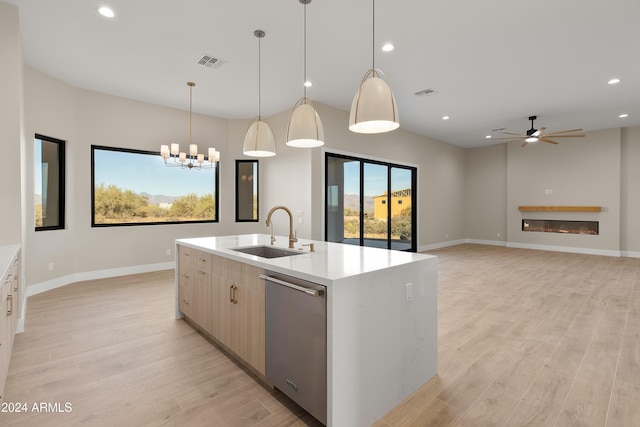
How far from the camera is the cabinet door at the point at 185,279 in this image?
316cm

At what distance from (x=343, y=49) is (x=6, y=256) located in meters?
3.92

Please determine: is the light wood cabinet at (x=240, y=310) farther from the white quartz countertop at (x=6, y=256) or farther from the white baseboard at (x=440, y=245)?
the white baseboard at (x=440, y=245)

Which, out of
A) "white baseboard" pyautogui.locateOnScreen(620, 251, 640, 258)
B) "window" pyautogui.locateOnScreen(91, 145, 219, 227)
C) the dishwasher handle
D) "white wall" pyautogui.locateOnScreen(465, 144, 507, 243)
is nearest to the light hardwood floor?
the dishwasher handle

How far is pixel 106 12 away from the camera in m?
3.04

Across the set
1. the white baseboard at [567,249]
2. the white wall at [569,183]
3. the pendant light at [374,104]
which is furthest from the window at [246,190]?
the white baseboard at [567,249]

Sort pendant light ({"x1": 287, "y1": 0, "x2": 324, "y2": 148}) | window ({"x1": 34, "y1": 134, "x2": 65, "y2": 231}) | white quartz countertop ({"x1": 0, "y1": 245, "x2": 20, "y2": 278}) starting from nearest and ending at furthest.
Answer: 1. white quartz countertop ({"x1": 0, "y1": 245, "x2": 20, "y2": 278})
2. pendant light ({"x1": 287, "y1": 0, "x2": 324, "y2": 148})
3. window ({"x1": 34, "y1": 134, "x2": 65, "y2": 231})

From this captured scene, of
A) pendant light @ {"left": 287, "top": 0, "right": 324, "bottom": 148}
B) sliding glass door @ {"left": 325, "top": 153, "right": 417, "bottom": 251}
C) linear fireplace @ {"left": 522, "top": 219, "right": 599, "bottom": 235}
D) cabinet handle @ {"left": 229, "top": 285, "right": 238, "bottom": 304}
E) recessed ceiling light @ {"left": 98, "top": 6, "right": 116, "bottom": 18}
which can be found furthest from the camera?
linear fireplace @ {"left": 522, "top": 219, "right": 599, "bottom": 235}

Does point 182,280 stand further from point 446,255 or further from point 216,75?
point 446,255

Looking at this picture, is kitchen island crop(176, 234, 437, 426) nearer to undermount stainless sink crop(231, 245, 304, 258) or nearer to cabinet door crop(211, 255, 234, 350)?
cabinet door crop(211, 255, 234, 350)

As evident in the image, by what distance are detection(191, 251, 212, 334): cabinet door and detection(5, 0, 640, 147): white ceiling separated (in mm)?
2440

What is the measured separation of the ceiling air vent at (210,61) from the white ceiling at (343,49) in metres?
0.10

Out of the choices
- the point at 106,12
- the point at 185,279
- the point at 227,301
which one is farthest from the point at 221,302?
the point at 106,12

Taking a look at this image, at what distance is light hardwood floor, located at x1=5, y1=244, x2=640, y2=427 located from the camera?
1880 mm

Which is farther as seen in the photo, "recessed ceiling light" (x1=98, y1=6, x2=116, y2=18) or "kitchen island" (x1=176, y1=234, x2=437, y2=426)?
"recessed ceiling light" (x1=98, y1=6, x2=116, y2=18)
